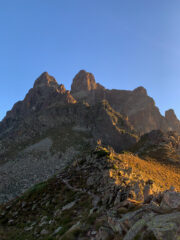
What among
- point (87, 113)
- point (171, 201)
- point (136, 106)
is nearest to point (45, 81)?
point (87, 113)

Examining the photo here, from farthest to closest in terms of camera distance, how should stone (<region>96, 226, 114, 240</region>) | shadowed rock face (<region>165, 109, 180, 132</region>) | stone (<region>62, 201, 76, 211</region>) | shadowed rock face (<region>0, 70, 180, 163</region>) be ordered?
shadowed rock face (<region>165, 109, 180, 132</region>), shadowed rock face (<region>0, 70, 180, 163</region>), stone (<region>62, 201, 76, 211</region>), stone (<region>96, 226, 114, 240</region>)

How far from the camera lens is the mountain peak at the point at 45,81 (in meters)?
169

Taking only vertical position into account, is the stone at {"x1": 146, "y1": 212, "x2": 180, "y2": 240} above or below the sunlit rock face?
below

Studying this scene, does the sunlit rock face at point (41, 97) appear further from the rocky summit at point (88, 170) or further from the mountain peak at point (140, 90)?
the mountain peak at point (140, 90)

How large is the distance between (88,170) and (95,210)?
15167 millimetres

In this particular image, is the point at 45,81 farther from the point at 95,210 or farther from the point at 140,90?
the point at 95,210

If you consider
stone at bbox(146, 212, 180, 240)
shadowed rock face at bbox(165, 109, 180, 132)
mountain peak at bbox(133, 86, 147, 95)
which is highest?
mountain peak at bbox(133, 86, 147, 95)

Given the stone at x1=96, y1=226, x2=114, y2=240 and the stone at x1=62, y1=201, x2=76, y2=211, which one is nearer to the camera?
the stone at x1=96, y1=226, x2=114, y2=240

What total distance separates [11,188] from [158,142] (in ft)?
171

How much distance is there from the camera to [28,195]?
29.3 m

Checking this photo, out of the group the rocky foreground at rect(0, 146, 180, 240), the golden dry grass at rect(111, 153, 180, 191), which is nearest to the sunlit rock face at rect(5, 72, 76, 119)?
the golden dry grass at rect(111, 153, 180, 191)

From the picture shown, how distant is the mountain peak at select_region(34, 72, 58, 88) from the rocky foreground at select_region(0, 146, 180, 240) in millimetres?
142830

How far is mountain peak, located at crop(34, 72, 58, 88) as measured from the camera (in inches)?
6639

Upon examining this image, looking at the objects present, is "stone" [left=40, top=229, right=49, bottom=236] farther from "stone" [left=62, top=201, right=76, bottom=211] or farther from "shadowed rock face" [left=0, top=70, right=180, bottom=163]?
"shadowed rock face" [left=0, top=70, right=180, bottom=163]
